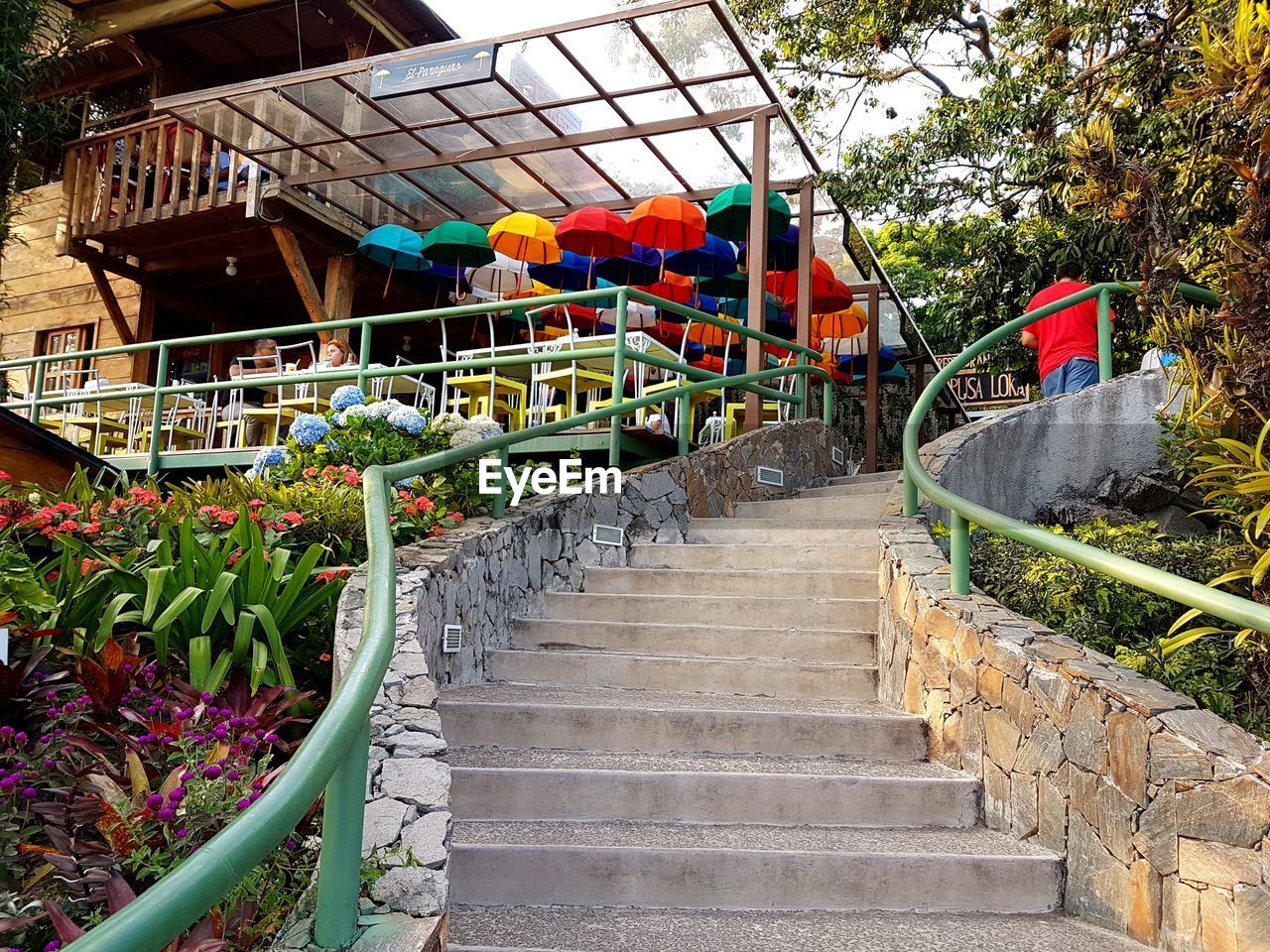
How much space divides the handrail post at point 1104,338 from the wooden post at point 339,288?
791cm

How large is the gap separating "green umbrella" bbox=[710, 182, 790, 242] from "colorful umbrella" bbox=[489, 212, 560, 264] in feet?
5.23

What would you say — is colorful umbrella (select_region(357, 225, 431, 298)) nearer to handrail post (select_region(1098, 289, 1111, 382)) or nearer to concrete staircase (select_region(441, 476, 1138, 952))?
handrail post (select_region(1098, 289, 1111, 382))

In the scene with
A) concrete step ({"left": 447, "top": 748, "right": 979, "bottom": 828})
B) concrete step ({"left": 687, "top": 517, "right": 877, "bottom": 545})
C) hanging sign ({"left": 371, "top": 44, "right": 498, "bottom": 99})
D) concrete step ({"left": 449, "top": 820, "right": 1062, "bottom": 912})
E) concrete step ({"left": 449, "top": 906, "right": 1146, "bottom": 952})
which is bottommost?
concrete step ({"left": 449, "top": 906, "right": 1146, "bottom": 952})

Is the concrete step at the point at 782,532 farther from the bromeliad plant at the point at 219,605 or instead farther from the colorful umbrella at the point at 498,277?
the colorful umbrella at the point at 498,277

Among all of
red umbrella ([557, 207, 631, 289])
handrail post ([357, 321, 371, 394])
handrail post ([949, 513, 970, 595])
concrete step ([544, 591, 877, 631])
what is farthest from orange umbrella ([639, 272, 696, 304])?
handrail post ([949, 513, 970, 595])

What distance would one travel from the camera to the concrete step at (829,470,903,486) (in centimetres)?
827

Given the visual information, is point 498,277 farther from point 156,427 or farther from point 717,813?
point 717,813

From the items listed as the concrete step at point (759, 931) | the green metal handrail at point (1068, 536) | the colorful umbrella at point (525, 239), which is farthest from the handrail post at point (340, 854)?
the colorful umbrella at point (525, 239)

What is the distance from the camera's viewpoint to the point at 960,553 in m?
4.41

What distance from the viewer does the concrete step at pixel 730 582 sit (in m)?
5.86

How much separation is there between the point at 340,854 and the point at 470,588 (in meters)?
3.02

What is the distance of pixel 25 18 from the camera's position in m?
9.46

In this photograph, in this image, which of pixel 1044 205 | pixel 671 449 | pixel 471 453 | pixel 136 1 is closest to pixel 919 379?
pixel 1044 205

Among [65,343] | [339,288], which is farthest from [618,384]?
[65,343]
